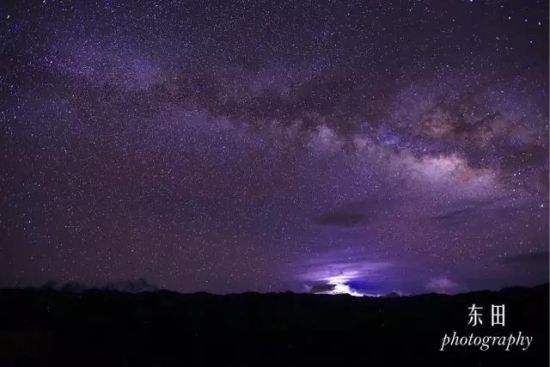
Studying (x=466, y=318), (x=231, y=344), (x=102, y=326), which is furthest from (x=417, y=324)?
(x=102, y=326)

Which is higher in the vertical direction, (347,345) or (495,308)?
(495,308)

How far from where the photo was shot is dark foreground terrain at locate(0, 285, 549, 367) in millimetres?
9633

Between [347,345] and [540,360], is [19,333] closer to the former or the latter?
[347,345]

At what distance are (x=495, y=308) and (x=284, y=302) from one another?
5078mm

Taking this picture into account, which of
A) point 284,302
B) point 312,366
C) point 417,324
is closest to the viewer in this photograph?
point 312,366

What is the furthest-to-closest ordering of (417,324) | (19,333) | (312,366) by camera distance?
1. (417,324)
2. (312,366)
3. (19,333)

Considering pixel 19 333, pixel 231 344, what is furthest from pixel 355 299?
pixel 19 333

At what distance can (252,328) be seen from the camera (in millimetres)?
10984

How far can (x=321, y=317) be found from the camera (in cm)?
1153

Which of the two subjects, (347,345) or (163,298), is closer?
(347,345)

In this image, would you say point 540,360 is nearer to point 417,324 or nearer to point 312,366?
point 417,324

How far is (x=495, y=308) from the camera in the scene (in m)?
11.2

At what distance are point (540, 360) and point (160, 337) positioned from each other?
26.1 ft

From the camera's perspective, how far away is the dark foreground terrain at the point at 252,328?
9633mm
